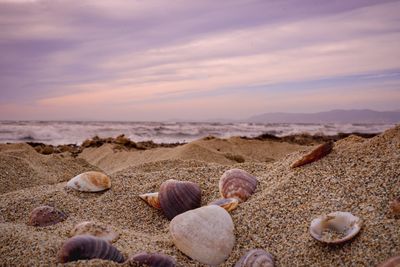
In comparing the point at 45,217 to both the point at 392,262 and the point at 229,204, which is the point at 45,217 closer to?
the point at 229,204

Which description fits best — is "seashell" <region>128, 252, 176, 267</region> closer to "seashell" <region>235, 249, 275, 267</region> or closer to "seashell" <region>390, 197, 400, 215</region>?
"seashell" <region>235, 249, 275, 267</region>

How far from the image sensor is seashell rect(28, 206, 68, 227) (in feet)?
9.95

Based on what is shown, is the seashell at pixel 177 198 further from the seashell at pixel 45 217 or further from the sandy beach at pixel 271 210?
the seashell at pixel 45 217

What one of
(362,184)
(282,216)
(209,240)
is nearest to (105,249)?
(209,240)

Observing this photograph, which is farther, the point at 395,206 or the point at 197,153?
the point at 197,153

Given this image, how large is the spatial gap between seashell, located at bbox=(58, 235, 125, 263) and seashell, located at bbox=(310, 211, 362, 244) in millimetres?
1209

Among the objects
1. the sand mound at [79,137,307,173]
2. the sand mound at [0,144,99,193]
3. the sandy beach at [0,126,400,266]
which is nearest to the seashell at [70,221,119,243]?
the sandy beach at [0,126,400,266]

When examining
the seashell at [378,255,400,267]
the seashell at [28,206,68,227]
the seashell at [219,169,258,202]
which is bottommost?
the seashell at [28,206,68,227]

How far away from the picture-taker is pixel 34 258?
7.47ft

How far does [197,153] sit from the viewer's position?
7.17 m

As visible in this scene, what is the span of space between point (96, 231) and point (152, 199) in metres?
0.76

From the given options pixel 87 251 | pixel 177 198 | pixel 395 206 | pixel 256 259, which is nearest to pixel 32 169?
pixel 177 198

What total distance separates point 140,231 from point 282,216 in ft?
3.79

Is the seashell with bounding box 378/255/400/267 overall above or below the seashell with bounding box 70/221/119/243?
above
